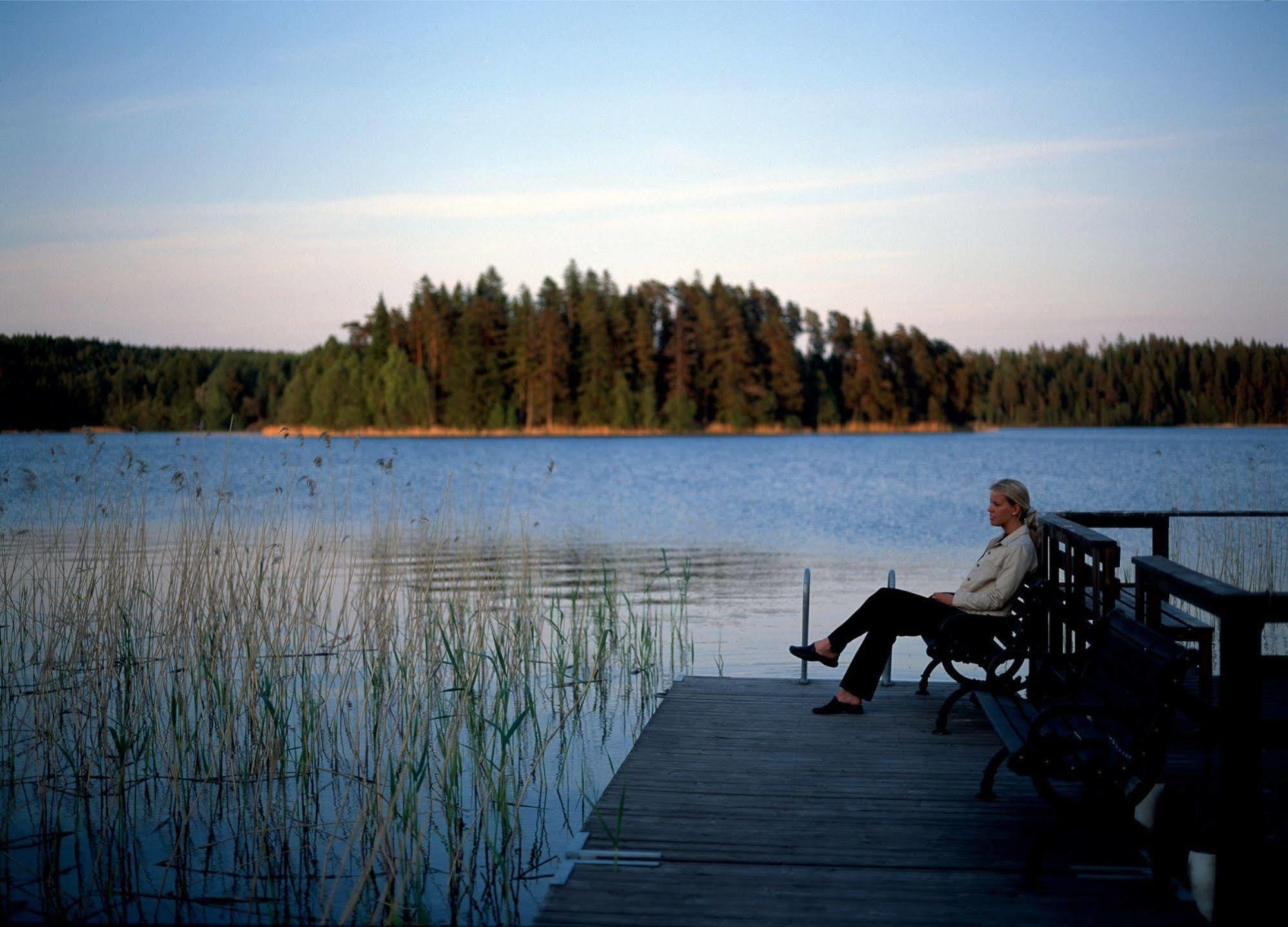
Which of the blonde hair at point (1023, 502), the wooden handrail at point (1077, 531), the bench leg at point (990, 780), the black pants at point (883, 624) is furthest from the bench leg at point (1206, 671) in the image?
the black pants at point (883, 624)

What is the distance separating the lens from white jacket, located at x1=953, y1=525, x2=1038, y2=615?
5.38 metres

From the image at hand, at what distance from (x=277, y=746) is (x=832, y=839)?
3009mm

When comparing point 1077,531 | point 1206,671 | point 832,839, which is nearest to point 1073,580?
point 1077,531

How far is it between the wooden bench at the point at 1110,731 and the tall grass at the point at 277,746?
74.4 inches

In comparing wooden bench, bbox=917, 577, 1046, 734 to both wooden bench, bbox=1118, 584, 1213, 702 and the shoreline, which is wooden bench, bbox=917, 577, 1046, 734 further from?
the shoreline

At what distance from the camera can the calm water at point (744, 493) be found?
10742mm

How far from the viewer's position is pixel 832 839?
390cm

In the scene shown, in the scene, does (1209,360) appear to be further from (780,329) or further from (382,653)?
(382,653)

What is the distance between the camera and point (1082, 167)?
33750 mm

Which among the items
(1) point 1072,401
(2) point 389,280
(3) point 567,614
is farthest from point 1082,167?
(1) point 1072,401

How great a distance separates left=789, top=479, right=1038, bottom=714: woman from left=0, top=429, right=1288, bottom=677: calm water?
1.83 meters

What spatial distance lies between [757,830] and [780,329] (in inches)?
2754

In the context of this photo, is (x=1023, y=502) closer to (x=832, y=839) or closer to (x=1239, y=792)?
(x=832, y=839)

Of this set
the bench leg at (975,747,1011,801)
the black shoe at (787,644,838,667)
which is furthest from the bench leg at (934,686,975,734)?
the bench leg at (975,747,1011,801)
